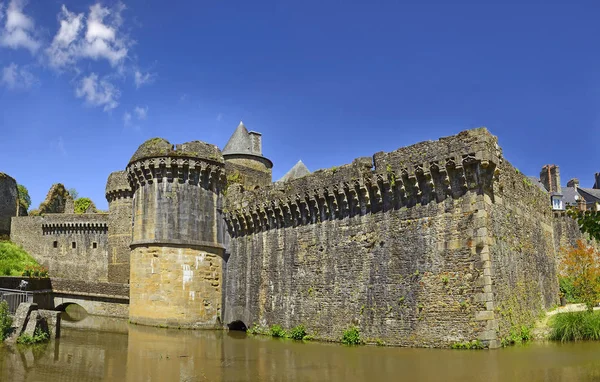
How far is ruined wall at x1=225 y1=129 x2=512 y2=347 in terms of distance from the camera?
13.1 meters

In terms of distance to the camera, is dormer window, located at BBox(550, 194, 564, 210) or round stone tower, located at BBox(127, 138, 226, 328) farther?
dormer window, located at BBox(550, 194, 564, 210)

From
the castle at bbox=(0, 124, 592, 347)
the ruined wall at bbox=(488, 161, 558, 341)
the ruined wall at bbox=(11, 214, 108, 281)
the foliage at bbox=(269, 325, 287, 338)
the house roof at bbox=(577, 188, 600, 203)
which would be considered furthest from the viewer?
the house roof at bbox=(577, 188, 600, 203)

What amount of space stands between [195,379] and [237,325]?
36.2 ft

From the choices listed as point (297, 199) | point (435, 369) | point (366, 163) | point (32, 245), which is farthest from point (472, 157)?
point (32, 245)

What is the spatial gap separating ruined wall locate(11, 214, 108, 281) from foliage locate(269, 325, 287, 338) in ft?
72.3

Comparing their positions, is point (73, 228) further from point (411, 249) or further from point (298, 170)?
point (411, 249)

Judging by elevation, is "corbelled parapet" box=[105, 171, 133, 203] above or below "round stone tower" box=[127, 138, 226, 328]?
above

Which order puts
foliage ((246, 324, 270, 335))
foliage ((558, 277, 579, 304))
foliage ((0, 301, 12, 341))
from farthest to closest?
foliage ((558, 277, 579, 304)) → foliage ((246, 324, 270, 335)) → foliage ((0, 301, 12, 341))

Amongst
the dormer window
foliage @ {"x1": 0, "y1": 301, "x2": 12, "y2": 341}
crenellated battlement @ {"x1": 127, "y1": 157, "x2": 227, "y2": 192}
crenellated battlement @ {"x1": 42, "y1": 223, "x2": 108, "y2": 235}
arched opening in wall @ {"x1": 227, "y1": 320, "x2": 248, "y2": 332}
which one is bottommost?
arched opening in wall @ {"x1": 227, "y1": 320, "x2": 248, "y2": 332}

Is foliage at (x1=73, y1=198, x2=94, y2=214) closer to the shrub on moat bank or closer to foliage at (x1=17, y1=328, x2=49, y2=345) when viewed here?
the shrub on moat bank

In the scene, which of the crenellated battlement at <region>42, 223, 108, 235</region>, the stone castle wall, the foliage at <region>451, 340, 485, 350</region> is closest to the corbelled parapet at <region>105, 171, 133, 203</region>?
the crenellated battlement at <region>42, 223, 108, 235</region>

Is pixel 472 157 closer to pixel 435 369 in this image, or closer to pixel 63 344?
pixel 435 369

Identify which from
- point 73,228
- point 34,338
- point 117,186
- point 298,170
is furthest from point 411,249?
point 73,228

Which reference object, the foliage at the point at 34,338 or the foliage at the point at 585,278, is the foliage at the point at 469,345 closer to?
the foliage at the point at 585,278
